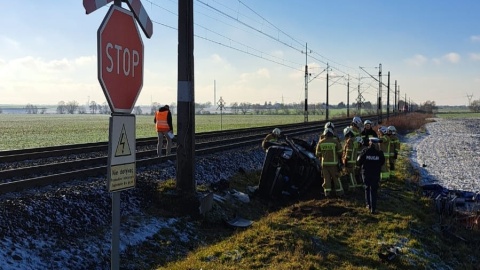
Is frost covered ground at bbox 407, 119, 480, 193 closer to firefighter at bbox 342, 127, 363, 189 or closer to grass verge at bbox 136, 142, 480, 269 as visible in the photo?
firefighter at bbox 342, 127, 363, 189

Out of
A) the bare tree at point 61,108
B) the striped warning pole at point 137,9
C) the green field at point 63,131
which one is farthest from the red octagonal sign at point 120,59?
the bare tree at point 61,108

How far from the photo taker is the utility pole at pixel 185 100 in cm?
1008

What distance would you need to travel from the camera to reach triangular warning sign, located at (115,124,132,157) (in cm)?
334

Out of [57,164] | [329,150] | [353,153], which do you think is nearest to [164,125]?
[57,164]

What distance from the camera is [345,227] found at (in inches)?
363

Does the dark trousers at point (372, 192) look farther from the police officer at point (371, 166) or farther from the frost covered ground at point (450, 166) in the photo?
the frost covered ground at point (450, 166)

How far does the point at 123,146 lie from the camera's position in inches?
134

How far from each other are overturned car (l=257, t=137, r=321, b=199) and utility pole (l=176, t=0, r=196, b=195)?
98.9 inches

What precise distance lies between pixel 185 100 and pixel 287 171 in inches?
152

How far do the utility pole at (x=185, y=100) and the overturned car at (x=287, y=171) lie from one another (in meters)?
2.51

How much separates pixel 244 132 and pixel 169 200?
20673 millimetres

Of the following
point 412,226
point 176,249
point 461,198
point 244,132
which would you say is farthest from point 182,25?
point 244,132

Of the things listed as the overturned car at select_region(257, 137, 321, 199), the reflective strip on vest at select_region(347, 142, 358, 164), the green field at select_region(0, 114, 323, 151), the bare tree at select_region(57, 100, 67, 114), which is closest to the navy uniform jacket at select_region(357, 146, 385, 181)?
the overturned car at select_region(257, 137, 321, 199)

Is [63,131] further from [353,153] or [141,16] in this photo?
[141,16]
